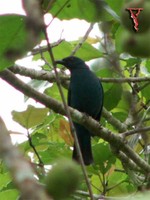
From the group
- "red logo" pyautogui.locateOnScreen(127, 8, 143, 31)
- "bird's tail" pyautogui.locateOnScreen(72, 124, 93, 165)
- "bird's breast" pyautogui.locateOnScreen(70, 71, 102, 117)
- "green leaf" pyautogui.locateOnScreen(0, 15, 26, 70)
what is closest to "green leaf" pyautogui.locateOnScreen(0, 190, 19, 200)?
"bird's tail" pyautogui.locateOnScreen(72, 124, 93, 165)

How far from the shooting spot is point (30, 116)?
3.35 meters

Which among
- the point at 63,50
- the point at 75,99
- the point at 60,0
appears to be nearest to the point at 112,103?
the point at 63,50

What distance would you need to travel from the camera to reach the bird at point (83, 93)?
4312mm

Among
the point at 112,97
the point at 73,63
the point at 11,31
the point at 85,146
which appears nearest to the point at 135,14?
the point at 11,31

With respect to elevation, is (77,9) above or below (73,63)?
below

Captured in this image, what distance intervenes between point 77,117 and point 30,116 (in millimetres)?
606

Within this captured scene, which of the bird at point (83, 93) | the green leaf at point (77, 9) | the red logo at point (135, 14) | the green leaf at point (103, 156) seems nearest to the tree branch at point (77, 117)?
the green leaf at point (103, 156)

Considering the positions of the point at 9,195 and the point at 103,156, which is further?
the point at 103,156

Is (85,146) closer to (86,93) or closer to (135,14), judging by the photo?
(86,93)

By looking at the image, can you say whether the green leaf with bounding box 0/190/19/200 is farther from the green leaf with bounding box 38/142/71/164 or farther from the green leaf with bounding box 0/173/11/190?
the green leaf with bounding box 38/142/71/164

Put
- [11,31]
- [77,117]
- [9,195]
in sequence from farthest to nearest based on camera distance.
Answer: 1. [77,117]
2. [9,195]
3. [11,31]

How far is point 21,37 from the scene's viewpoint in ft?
5.20

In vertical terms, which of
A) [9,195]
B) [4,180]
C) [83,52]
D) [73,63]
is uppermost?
[73,63]

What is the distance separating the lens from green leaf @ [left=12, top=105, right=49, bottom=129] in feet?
10.9
